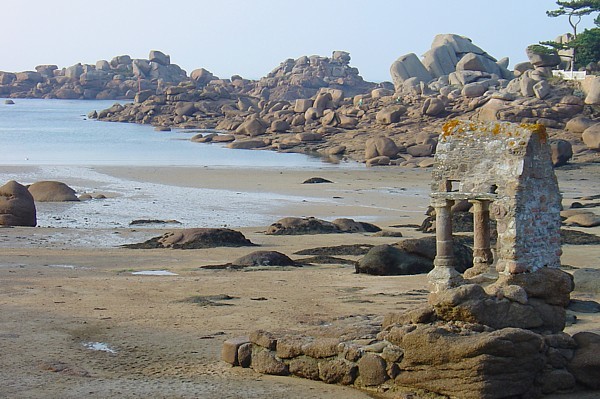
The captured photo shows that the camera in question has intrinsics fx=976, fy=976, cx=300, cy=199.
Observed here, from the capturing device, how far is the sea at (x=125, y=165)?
3259cm

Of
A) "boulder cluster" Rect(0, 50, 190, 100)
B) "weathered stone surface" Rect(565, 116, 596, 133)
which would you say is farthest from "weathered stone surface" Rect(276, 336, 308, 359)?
"boulder cluster" Rect(0, 50, 190, 100)

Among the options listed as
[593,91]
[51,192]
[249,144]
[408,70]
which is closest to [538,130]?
[51,192]

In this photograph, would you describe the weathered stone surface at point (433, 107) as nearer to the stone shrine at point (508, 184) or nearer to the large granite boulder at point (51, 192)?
the large granite boulder at point (51, 192)

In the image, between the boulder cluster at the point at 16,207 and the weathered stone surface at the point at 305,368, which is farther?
the boulder cluster at the point at 16,207

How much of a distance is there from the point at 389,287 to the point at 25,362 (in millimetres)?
7815

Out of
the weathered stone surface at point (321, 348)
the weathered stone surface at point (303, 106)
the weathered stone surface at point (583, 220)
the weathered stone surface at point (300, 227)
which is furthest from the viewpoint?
the weathered stone surface at point (303, 106)

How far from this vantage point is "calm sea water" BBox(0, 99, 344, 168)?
2271 inches

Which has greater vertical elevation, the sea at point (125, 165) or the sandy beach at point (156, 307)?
the sandy beach at point (156, 307)

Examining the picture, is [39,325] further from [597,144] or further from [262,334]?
[597,144]

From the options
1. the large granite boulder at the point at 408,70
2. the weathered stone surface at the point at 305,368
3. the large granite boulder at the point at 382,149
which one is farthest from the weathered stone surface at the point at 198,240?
the large granite boulder at the point at 408,70

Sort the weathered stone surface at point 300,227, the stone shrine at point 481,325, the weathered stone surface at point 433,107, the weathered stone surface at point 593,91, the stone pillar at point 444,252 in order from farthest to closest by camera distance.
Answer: the weathered stone surface at point 433,107 → the weathered stone surface at point 593,91 → the weathered stone surface at point 300,227 → the stone pillar at point 444,252 → the stone shrine at point 481,325

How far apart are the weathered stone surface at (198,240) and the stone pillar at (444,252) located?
1042cm

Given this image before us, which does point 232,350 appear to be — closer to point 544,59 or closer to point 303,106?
point 544,59

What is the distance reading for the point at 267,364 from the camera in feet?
40.3
